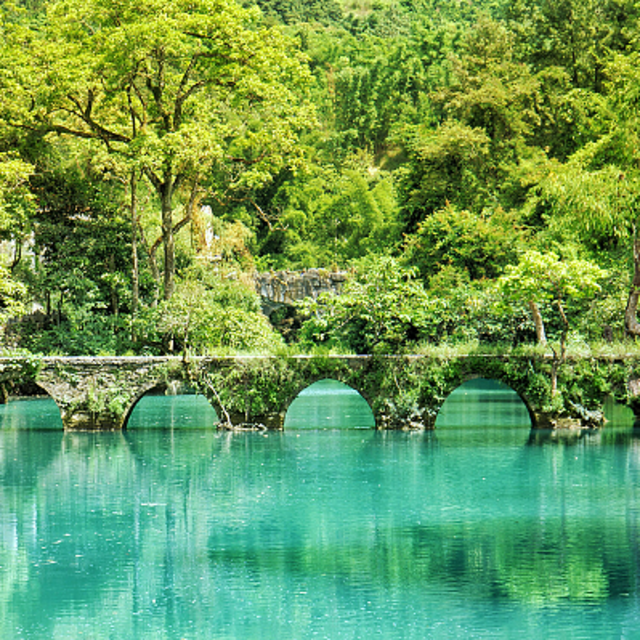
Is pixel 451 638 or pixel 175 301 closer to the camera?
pixel 451 638

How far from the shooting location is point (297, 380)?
93.0 feet

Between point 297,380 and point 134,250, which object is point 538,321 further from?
point 134,250

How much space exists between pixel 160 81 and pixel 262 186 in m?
6.08

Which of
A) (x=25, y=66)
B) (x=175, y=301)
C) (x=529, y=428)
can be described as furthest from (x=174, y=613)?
(x=25, y=66)

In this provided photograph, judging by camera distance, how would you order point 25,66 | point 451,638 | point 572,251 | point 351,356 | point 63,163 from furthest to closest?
point 63,163, point 25,66, point 572,251, point 351,356, point 451,638

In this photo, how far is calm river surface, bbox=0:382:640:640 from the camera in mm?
12312

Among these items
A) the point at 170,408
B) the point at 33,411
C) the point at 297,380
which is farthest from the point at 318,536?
the point at 170,408

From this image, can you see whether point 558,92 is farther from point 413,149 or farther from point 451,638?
point 451,638

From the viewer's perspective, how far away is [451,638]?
37.5 feet

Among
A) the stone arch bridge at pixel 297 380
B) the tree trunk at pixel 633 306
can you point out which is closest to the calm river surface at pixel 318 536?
the stone arch bridge at pixel 297 380

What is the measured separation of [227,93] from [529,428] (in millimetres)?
17087

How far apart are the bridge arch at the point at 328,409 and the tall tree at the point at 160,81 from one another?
22.9ft

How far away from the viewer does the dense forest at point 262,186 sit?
99.0 feet

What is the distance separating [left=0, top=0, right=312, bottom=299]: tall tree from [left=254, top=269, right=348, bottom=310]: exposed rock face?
11.1 meters
